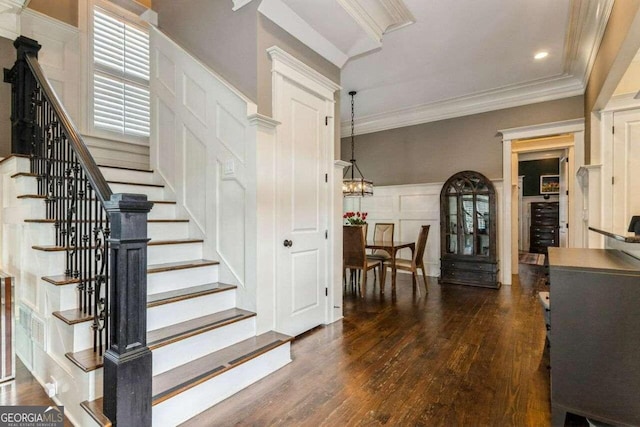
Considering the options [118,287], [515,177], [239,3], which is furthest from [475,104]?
[118,287]

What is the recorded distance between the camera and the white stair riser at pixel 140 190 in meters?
2.85

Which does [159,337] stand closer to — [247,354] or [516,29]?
[247,354]

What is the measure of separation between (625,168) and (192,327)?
4803 millimetres

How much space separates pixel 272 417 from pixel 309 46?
3049 millimetres

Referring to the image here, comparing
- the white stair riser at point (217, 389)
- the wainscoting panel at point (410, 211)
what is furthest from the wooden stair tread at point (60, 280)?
the wainscoting panel at point (410, 211)

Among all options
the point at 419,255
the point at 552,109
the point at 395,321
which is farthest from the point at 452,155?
the point at 395,321

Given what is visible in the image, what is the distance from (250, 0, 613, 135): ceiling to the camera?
2908 millimetres

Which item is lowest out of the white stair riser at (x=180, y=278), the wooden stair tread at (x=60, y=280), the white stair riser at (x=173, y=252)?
the white stair riser at (x=180, y=278)

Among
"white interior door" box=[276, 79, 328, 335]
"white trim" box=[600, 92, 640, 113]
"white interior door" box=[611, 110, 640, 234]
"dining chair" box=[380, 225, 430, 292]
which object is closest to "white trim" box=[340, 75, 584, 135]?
"white trim" box=[600, 92, 640, 113]

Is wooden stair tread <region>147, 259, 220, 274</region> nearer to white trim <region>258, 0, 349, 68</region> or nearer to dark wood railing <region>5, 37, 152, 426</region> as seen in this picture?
A: dark wood railing <region>5, 37, 152, 426</region>

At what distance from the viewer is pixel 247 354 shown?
6.94ft

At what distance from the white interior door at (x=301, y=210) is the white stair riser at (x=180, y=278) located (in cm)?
58

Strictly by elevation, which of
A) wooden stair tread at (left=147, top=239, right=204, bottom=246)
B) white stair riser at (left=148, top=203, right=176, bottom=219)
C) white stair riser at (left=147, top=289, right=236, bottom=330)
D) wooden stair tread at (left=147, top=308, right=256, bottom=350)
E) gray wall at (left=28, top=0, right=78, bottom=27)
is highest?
gray wall at (left=28, top=0, right=78, bottom=27)

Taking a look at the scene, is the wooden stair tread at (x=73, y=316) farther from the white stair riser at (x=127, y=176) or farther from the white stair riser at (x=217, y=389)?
the white stair riser at (x=127, y=176)
